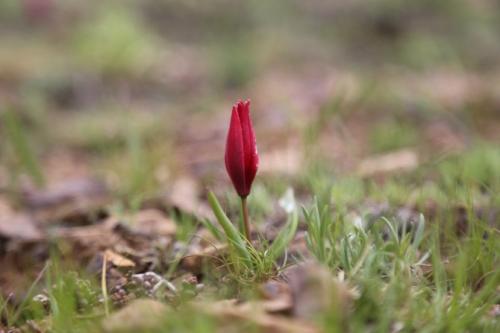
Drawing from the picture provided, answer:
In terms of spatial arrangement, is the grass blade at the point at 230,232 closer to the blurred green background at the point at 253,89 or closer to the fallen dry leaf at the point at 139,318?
the fallen dry leaf at the point at 139,318

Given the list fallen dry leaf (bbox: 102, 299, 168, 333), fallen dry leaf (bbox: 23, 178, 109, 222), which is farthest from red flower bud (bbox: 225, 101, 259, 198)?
fallen dry leaf (bbox: 23, 178, 109, 222)

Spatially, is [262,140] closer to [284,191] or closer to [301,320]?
[284,191]

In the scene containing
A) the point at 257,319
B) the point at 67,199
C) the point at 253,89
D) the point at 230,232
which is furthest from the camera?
the point at 253,89

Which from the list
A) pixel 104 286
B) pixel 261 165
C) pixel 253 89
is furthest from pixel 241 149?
pixel 253 89

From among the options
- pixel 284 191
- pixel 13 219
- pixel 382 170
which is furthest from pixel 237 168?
pixel 382 170

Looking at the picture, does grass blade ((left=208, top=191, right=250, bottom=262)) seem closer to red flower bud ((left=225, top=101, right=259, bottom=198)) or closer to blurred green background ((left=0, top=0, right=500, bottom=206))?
red flower bud ((left=225, top=101, right=259, bottom=198))

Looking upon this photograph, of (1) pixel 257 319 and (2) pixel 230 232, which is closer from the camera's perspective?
(1) pixel 257 319

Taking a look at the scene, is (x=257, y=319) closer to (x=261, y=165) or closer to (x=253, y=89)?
(x=261, y=165)
